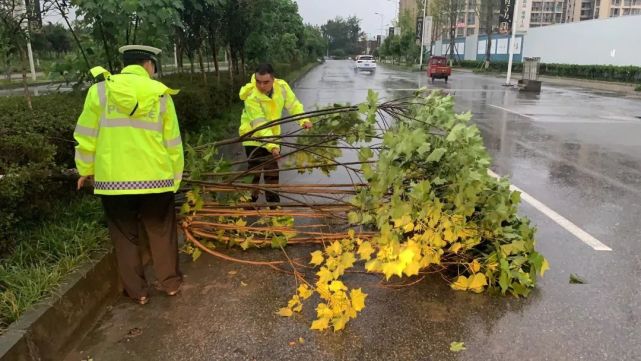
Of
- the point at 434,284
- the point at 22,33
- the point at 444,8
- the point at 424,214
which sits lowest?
the point at 434,284

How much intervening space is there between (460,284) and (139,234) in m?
2.34

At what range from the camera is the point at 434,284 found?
4008 millimetres

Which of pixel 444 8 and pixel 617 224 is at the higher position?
pixel 444 8

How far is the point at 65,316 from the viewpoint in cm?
315

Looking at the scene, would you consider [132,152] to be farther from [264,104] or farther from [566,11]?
[566,11]

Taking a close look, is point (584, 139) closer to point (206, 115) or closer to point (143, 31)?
point (206, 115)

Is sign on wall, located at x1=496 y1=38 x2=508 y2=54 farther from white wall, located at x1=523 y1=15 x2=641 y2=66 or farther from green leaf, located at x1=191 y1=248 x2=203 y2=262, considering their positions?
green leaf, located at x1=191 y1=248 x2=203 y2=262

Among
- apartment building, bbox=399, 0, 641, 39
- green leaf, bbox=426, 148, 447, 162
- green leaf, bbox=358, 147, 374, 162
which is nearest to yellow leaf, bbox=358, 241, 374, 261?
green leaf, bbox=426, 148, 447, 162

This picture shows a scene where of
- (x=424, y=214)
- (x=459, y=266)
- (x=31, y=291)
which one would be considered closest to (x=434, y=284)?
(x=459, y=266)

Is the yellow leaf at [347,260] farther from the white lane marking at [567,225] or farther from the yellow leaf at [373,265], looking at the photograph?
the white lane marking at [567,225]

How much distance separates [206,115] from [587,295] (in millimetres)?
7772

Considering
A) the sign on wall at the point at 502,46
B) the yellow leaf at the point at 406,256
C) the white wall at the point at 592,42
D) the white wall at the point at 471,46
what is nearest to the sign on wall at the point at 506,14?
the white wall at the point at 592,42

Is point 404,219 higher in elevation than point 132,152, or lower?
lower

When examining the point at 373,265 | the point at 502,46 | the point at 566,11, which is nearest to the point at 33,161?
the point at 373,265
